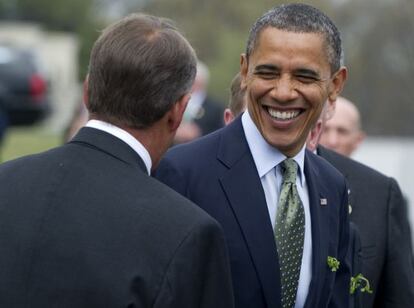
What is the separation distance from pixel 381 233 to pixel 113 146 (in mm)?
2050

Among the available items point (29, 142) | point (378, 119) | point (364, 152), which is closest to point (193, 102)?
point (364, 152)

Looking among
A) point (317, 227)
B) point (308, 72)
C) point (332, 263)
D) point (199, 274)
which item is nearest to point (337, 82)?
point (308, 72)

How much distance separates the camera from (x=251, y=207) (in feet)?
13.3

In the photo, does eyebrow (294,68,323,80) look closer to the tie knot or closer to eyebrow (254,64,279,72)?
eyebrow (254,64,279,72)

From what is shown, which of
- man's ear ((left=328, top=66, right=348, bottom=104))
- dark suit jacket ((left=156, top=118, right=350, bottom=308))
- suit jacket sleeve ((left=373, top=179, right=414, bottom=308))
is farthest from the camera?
suit jacket sleeve ((left=373, top=179, right=414, bottom=308))

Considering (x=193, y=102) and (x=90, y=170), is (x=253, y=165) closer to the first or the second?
(x=90, y=170)

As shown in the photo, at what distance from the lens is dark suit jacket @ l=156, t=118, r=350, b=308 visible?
3953 mm

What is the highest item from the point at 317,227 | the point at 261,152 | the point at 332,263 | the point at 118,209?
the point at 261,152

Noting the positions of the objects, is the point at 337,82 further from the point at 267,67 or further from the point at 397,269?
the point at 397,269

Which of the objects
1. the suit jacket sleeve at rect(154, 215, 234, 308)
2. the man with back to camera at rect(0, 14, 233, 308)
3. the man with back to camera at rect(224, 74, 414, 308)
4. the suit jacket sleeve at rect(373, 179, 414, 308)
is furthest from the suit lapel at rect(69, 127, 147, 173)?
the suit jacket sleeve at rect(373, 179, 414, 308)

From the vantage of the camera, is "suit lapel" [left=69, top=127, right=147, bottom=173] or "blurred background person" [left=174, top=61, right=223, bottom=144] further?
"blurred background person" [left=174, top=61, right=223, bottom=144]

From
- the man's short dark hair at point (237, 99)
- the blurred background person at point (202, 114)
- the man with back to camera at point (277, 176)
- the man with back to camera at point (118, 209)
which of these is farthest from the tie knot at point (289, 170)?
the blurred background person at point (202, 114)

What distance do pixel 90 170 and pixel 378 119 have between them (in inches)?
1342

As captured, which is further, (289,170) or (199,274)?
(289,170)
